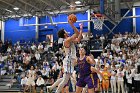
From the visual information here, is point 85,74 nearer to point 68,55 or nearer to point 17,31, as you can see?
point 68,55

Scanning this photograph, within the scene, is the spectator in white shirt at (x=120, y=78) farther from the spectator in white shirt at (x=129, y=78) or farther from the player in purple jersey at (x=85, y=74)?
the player in purple jersey at (x=85, y=74)

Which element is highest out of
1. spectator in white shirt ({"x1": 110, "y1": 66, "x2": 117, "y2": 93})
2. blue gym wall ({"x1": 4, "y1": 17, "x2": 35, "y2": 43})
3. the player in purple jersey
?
blue gym wall ({"x1": 4, "y1": 17, "x2": 35, "y2": 43})

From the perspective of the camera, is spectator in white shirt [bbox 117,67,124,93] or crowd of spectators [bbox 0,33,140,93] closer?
spectator in white shirt [bbox 117,67,124,93]

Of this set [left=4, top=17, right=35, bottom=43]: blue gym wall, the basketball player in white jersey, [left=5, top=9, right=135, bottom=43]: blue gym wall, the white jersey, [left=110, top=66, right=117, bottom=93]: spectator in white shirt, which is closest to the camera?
the basketball player in white jersey

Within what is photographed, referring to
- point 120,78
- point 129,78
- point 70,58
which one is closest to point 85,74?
point 70,58

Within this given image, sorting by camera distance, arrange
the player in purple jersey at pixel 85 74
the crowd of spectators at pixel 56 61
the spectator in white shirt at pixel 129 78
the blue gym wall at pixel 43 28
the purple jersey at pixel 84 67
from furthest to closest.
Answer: the blue gym wall at pixel 43 28
the crowd of spectators at pixel 56 61
the spectator in white shirt at pixel 129 78
the purple jersey at pixel 84 67
the player in purple jersey at pixel 85 74

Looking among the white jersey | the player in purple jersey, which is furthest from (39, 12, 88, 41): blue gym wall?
the white jersey

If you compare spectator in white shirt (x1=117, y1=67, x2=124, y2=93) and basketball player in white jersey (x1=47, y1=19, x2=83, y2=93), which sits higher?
basketball player in white jersey (x1=47, y1=19, x2=83, y2=93)

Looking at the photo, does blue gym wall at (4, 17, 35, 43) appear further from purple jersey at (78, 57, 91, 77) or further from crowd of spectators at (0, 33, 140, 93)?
purple jersey at (78, 57, 91, 77)

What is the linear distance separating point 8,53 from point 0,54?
1.13 m

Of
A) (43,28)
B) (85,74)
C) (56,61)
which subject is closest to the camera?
(85,74)

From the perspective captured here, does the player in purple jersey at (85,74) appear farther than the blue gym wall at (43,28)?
No

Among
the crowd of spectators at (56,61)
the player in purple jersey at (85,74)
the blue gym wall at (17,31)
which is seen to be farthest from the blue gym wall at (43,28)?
the player in purple jersey at (85,74)

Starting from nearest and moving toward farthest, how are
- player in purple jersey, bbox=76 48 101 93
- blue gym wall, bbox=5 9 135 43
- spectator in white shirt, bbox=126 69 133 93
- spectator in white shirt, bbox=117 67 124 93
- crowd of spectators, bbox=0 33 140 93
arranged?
1. player in purple jersey, bbox=76 48 101 93
2. spectator in white shirt, bbox=126 69 133 93
3. spectator in white shirt, bbox=117 67 124 93
4. crowd of spectators, bbox=0 33 140 93
5. blue gym wall, bbox=5 9 135 43
